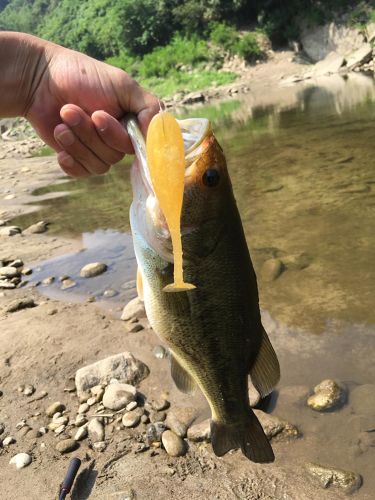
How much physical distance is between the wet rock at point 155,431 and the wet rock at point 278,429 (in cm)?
76

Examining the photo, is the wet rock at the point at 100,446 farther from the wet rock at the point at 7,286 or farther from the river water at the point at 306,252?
the wet rock at the point at 7,286

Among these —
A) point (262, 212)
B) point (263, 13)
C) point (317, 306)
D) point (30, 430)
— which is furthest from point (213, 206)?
point (263, 13)

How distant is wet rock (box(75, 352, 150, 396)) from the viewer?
4125mm

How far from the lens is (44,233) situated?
364 inches

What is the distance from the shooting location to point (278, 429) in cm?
340

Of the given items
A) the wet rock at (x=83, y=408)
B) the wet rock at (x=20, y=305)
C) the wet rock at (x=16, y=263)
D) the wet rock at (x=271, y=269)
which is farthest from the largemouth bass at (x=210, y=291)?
the wet rock at (x=16, y=263)

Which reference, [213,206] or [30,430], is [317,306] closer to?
[30,430]

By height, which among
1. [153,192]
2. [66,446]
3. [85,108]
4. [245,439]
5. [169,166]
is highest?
[85,108]

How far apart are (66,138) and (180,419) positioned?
7.63 feet

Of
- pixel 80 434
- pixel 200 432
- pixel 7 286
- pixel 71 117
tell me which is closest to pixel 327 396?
pixel 200 432

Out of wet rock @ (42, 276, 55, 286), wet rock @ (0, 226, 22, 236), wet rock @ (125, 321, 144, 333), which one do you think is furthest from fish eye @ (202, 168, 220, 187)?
wet rock @ (0, 226, 22, 236)

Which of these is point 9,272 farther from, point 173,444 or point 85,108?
point 85,108

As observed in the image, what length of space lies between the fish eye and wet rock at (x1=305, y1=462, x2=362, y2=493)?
219 cm

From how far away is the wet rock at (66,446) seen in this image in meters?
3.43
